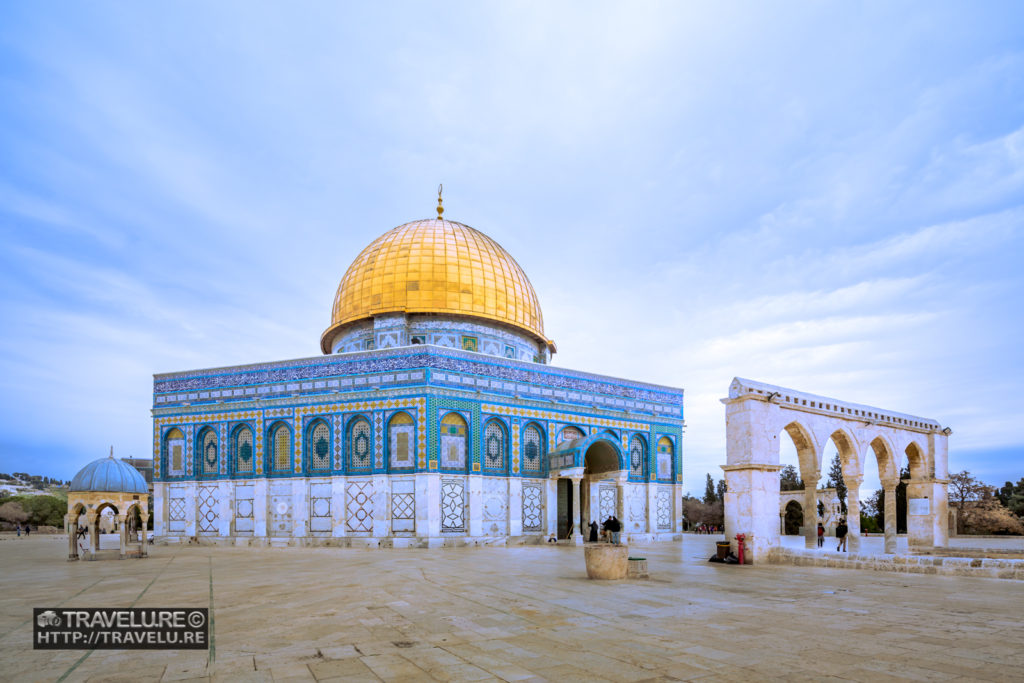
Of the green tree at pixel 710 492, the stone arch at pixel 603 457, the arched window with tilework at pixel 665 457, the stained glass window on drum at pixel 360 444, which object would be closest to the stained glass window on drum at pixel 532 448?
the stone arch at pixel 603 457

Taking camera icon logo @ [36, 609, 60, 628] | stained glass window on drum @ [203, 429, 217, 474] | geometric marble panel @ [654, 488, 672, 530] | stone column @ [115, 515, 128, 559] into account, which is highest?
stained glass window on drum @ [203, 429, 217, 474]

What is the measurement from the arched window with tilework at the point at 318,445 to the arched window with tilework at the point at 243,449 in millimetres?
2395

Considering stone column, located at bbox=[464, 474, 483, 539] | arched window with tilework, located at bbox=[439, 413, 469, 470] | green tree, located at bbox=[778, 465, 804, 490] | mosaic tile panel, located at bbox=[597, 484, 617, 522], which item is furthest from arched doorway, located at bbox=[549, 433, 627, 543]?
green tree, located at bbox=[778, 465, 804, 490]

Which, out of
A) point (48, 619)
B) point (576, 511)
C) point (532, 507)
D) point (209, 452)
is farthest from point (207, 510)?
point (48, 619)

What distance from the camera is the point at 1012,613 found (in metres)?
8.48

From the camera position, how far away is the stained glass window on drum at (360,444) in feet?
78.6

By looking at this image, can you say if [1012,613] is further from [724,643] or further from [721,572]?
[721,572]

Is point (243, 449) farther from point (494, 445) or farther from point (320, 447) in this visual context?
point (494, 445)

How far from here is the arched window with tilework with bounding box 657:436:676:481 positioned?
1168 inches

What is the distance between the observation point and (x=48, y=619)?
8398 millimetres

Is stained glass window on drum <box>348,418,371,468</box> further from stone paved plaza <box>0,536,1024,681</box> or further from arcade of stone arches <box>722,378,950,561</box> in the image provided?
arcade of stone arches <box>722,378,950,561</box>

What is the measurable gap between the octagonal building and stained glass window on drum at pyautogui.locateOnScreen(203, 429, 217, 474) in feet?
0.20

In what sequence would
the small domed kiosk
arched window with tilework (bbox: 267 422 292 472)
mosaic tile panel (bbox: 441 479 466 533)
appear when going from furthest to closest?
arched window with tilework (bbox: 267 422 292 472) < mosaic tile panel (bbox: 441 479 466 533) < the small domed kiosk

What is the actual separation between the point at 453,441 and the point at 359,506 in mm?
3958
